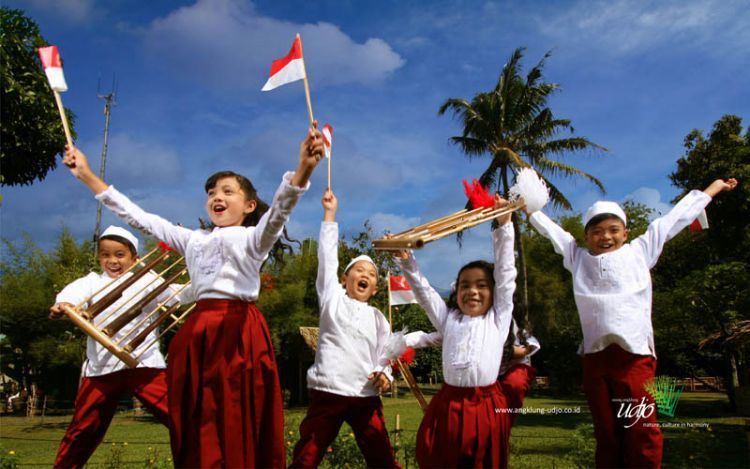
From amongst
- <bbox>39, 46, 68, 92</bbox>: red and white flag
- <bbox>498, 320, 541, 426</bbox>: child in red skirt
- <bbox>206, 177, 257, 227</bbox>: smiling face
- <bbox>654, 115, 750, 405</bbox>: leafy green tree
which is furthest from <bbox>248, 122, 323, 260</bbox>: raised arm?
<bbox>654, 115, 750, 405</bbox>: leafy green tree

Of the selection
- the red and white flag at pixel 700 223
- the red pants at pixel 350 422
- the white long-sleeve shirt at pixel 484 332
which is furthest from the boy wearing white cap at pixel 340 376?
the red and white flag at pixel 700 223

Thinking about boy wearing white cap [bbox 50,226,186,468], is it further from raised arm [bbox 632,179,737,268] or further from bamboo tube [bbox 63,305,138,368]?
raised arm [bbox 632,179,737,268]

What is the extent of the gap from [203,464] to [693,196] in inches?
156

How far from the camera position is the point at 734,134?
14031 mm

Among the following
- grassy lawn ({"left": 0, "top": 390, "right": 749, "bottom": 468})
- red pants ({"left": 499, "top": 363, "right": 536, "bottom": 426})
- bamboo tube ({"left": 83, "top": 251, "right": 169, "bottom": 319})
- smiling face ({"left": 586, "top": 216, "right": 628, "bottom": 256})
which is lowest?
grassy lawn ({"left": 0, "top": 390, "right": 749, "bottom": 468})

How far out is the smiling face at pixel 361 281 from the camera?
4.81m

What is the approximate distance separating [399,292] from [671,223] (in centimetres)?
242

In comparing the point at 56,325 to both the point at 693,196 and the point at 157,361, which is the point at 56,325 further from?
the point at 693,196

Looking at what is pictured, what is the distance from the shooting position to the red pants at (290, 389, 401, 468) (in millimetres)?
4293

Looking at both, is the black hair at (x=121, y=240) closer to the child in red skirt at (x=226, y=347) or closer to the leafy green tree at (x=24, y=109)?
the child in red skirt at (x=226, y=347)

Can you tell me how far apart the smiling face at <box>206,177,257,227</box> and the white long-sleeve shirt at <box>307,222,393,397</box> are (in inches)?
25.4

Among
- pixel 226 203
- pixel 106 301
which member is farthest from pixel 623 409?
pixel 106 301

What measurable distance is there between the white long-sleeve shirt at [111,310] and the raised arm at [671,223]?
3676 millimetres

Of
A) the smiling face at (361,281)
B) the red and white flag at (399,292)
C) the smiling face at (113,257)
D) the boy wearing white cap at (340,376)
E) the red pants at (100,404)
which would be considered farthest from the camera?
the red and white flag at (399,292)
